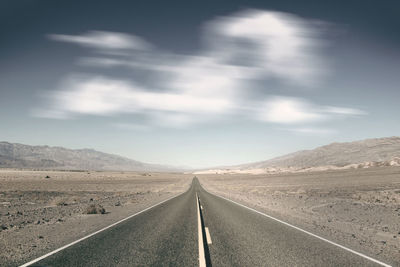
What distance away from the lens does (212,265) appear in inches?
225

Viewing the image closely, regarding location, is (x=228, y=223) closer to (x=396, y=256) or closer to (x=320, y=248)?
(x=320, y=248)

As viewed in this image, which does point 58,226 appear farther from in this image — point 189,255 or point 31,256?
point 189,255

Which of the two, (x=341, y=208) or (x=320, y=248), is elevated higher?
(x=320, y=248)

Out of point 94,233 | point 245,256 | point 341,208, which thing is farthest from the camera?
point 341,208

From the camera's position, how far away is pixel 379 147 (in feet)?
505

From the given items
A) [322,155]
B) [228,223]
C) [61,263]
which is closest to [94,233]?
[61,263]

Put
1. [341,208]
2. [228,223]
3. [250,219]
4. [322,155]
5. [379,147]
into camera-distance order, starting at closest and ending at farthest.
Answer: [228,223] < [250,219] < [341,208] < [379,147] < [322,155]

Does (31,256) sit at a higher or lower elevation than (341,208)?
higher

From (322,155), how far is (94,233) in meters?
206

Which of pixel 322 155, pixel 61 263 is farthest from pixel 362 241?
pixel 322 155

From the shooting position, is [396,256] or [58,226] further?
[58,226]

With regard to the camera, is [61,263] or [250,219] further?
[250,219]

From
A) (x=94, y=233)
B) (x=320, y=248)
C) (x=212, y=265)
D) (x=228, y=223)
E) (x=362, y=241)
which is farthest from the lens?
(x=228, y=223)

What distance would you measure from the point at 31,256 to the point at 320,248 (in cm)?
779
